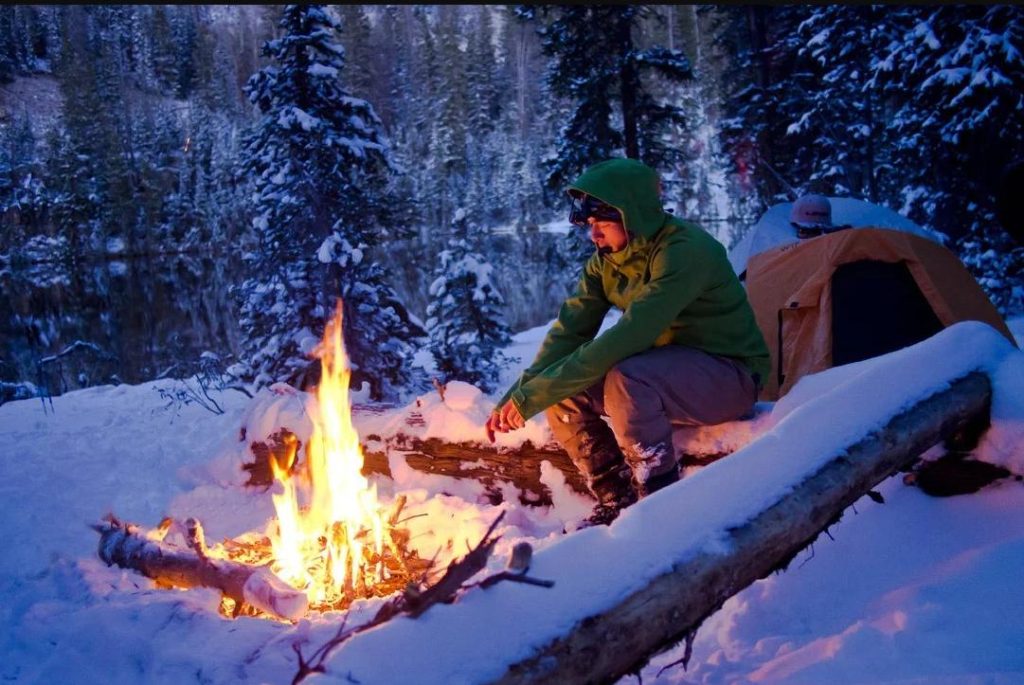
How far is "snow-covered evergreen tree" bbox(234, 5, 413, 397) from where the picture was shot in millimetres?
8836

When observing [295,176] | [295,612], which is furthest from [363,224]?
[295,612]

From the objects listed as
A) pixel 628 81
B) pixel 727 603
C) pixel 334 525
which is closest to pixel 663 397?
pixel 727 603

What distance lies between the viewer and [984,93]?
374 inches

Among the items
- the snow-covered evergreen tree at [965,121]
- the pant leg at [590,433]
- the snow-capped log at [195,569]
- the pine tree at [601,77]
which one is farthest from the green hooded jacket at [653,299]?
the pine tree at [601,77]

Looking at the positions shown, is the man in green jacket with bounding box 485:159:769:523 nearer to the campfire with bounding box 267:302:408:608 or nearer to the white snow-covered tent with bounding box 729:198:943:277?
the campfire with bounding box 267:302:408:608

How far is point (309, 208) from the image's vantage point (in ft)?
29.9

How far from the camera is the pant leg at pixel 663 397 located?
116 inches

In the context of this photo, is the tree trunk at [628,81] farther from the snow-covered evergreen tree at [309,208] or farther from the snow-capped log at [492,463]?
the snow-capped log at [492,463]

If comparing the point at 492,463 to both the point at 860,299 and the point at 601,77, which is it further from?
the point at 601,77

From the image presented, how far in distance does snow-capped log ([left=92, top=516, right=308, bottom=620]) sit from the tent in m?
4.20

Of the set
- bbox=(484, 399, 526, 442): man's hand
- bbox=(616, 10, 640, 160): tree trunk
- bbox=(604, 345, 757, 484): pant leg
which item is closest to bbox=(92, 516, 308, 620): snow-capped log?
bbox=(484, 399, 526, 442): man's hand

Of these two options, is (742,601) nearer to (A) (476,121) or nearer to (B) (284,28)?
(B) (284,28)

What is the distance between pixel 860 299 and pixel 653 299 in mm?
3204

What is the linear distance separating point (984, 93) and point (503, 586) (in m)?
10.9
